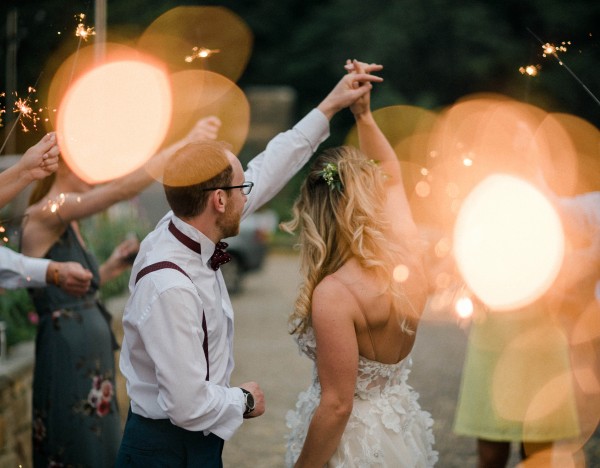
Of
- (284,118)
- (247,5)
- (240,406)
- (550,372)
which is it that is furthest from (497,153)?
(247,5)

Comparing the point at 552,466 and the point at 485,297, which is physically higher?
the point at 485,297

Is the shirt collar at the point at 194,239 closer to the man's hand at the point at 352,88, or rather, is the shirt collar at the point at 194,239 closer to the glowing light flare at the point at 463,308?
the man's hand at the point at 352,88

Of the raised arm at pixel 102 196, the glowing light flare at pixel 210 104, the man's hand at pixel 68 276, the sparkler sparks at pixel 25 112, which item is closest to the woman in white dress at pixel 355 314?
the raised arm at pixel 102 196

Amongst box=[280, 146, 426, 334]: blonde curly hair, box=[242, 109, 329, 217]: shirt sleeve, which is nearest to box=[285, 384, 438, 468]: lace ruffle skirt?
box=[280, 146, 426, 334]: blonde curly hair

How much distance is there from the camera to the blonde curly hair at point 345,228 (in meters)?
2.43

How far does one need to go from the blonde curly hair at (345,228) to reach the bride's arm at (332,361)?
0.14 meters

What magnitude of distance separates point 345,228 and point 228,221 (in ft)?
1.40

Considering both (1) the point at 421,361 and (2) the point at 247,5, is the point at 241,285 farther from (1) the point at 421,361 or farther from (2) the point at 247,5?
(2) the point at 247,5

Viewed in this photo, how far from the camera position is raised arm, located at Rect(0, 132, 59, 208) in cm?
222

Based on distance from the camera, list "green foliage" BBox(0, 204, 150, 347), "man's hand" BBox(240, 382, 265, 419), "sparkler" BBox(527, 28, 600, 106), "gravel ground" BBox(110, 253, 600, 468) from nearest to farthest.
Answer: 1. "man's hand" BBox(240, 382, 265, 419)
2. "sparkler" BBox(527, 28, 600, 106)
3. "green foliage" BBox(0, 204, 150, 347)
4. "gravel ground" BBox(110, 253, 600, 468)

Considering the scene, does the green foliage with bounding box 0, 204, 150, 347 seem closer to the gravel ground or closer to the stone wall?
the stone wall

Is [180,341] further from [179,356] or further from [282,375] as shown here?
[282,375]

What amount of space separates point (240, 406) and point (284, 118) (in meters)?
26.5

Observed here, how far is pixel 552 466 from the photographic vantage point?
3.51 metres
